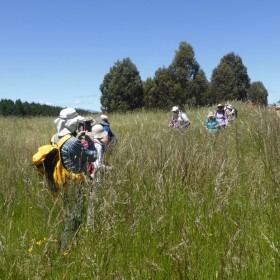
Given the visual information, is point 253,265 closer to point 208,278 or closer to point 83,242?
point 208,278

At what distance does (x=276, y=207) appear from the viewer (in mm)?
2527

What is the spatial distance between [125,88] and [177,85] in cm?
684

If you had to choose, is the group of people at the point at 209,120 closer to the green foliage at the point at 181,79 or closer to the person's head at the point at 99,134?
the person's head at the point at 99,134

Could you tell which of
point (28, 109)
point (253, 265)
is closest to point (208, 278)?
point (253, 265)

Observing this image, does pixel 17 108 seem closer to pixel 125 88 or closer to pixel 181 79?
pixel 125 88

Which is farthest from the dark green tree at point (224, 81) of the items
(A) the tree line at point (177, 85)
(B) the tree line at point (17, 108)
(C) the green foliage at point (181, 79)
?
(B) the tree line at point (17, 108)

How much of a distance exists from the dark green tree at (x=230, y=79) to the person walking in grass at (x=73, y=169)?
39.1 m

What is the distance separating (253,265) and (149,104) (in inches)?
1538

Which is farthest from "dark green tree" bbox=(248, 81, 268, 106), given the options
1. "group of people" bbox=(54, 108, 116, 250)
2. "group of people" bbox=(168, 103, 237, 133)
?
"group of people" bbox=(54, 108, 116, 250)

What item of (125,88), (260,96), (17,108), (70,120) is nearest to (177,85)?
(125,88)

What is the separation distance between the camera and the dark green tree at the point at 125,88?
4131 centimetres

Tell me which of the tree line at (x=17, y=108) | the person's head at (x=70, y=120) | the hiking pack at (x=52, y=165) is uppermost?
the tree line at (x=17, y=108)

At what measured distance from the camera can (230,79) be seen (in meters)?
45.8

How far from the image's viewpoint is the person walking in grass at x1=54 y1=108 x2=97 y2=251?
8.77ft
